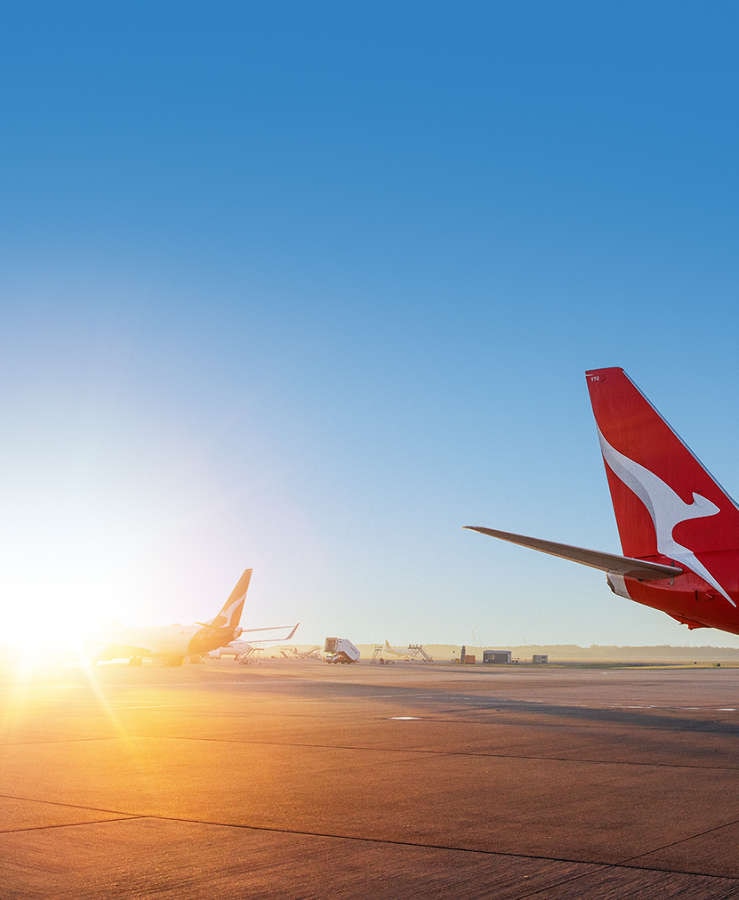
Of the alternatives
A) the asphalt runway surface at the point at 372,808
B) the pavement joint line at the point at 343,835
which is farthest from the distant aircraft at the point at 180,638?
the pavement joint line at the point at 343,835

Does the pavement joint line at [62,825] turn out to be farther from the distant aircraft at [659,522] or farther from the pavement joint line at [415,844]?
the distant aircraft at [659,522]

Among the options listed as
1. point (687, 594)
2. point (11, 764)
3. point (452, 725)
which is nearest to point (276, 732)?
point (452, 725)

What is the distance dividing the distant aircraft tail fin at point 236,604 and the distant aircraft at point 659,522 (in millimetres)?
65891

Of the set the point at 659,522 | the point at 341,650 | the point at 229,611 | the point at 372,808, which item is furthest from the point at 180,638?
the point at 372,808

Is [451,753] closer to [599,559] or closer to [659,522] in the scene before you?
[599,559]

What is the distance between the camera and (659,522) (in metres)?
21.7

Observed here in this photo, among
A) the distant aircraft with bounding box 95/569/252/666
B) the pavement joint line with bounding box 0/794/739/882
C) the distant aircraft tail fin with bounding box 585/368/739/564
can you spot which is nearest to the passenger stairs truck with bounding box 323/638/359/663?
the distant aircraft with bounding box 95/569/252/666

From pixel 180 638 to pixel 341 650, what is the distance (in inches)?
880

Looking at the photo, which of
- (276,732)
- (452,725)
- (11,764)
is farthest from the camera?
(452,725)

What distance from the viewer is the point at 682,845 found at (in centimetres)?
786

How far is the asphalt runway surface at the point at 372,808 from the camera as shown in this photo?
6.82 meters

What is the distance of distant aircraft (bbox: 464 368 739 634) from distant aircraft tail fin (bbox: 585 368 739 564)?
0.08 ft

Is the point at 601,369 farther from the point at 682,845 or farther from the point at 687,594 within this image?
the point at 682,845

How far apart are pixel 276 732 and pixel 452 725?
3941 mm
